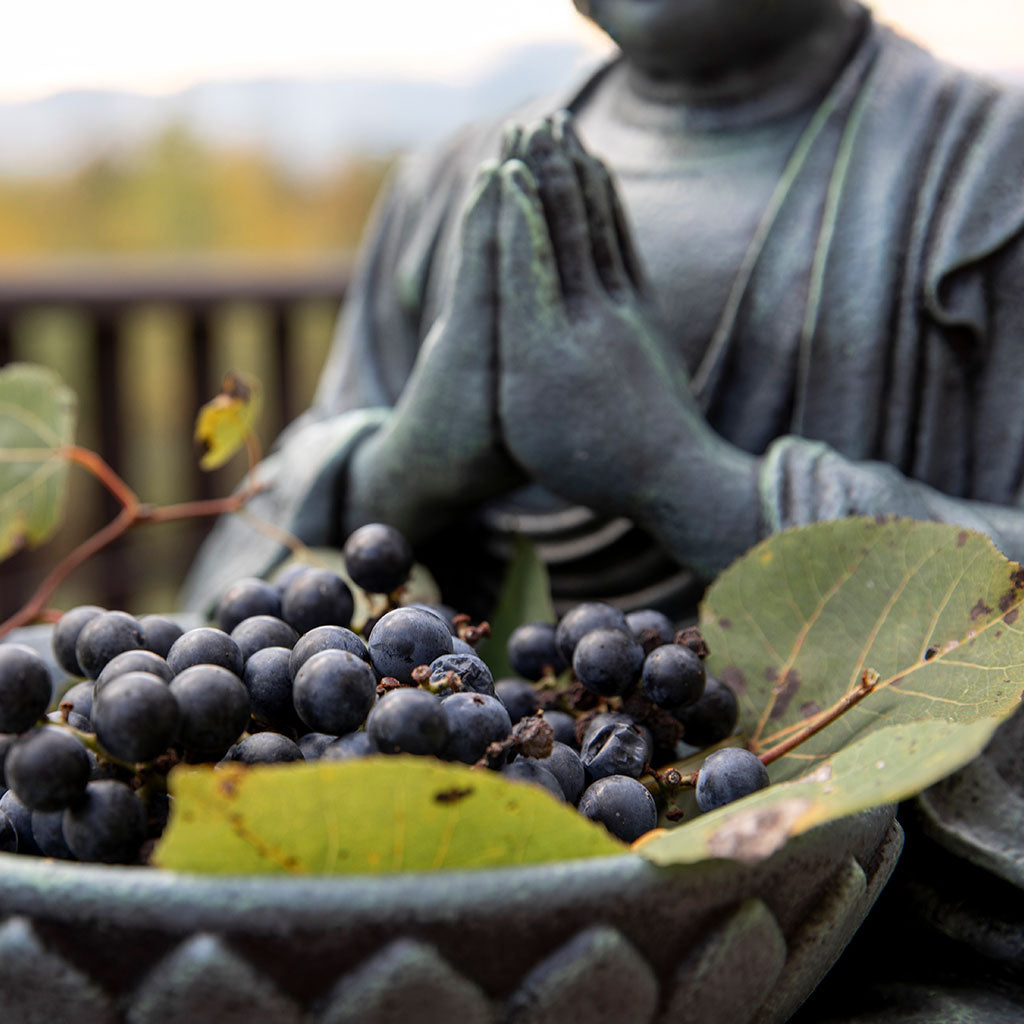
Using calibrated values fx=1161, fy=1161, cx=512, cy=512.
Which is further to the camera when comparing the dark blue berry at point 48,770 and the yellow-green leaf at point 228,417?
the yellow-green leaf at point 228,417

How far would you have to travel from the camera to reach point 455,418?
2.74 ft

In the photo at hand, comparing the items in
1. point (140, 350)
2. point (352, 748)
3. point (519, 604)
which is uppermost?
point (352, 748)

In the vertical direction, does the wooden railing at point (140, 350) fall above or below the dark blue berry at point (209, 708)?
below

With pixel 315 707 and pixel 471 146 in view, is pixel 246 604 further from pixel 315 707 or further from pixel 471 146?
pixel 471 146

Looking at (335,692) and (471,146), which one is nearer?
(335,692)

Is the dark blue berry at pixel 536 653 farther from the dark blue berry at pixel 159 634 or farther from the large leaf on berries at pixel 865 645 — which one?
the dark blue berry at pixel 159 634

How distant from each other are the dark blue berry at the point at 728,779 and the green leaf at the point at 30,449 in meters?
0.53

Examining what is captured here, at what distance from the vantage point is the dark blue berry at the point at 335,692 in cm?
49

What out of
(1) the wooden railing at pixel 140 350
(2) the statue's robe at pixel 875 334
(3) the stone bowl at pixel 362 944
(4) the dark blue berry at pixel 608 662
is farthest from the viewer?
(1) the wooden railing at pixel 140 350

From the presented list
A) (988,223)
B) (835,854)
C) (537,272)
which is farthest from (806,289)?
(835,854)

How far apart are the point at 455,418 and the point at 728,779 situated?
1.27ft

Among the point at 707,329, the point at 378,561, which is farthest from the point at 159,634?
the point at 707,329

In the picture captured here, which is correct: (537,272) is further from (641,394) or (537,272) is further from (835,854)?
(835,854)

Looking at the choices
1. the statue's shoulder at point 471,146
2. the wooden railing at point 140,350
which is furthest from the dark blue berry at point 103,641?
the wooden railing at point 140,350
